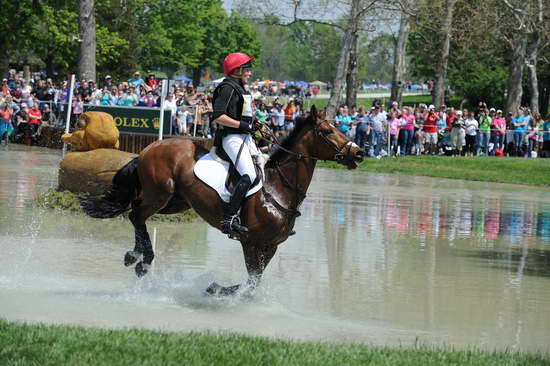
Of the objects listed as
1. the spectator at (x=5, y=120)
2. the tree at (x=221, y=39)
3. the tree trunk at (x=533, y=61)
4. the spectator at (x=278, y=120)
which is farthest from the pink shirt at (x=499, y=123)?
the tree at (x=221, y=39)

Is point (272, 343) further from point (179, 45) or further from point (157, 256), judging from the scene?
point (179, 45)

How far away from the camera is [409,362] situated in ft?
23.8

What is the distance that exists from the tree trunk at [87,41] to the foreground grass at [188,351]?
1136 inches

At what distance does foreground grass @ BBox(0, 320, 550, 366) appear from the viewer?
696 cm

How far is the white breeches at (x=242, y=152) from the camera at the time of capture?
32.4 feet

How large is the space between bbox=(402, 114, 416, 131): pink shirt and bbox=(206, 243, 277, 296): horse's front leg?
76.8 feet

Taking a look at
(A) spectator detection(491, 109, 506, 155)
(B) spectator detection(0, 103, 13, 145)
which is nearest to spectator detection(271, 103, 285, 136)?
(A) spectator detection(491, 109, 506, 155)

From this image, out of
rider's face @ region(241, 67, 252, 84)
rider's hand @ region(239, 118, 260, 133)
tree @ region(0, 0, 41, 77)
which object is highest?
tree @ region(0, 0, 41, 77)

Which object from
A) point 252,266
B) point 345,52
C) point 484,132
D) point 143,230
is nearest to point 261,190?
point 252,266

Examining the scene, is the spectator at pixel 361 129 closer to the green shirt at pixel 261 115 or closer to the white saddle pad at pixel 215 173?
the green shirt at pixel 261 115

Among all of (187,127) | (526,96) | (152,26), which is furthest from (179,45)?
(187,127)

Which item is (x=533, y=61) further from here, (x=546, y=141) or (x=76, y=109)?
(x=76, y=109)

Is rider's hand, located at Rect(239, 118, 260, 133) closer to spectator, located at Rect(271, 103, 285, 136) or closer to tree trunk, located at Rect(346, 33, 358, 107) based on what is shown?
spectator, located at Rect(271, 103, 285, 136)

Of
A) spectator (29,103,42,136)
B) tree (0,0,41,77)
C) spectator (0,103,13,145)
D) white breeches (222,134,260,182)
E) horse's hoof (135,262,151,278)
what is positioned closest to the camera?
white breeches (222,134,260,182)
